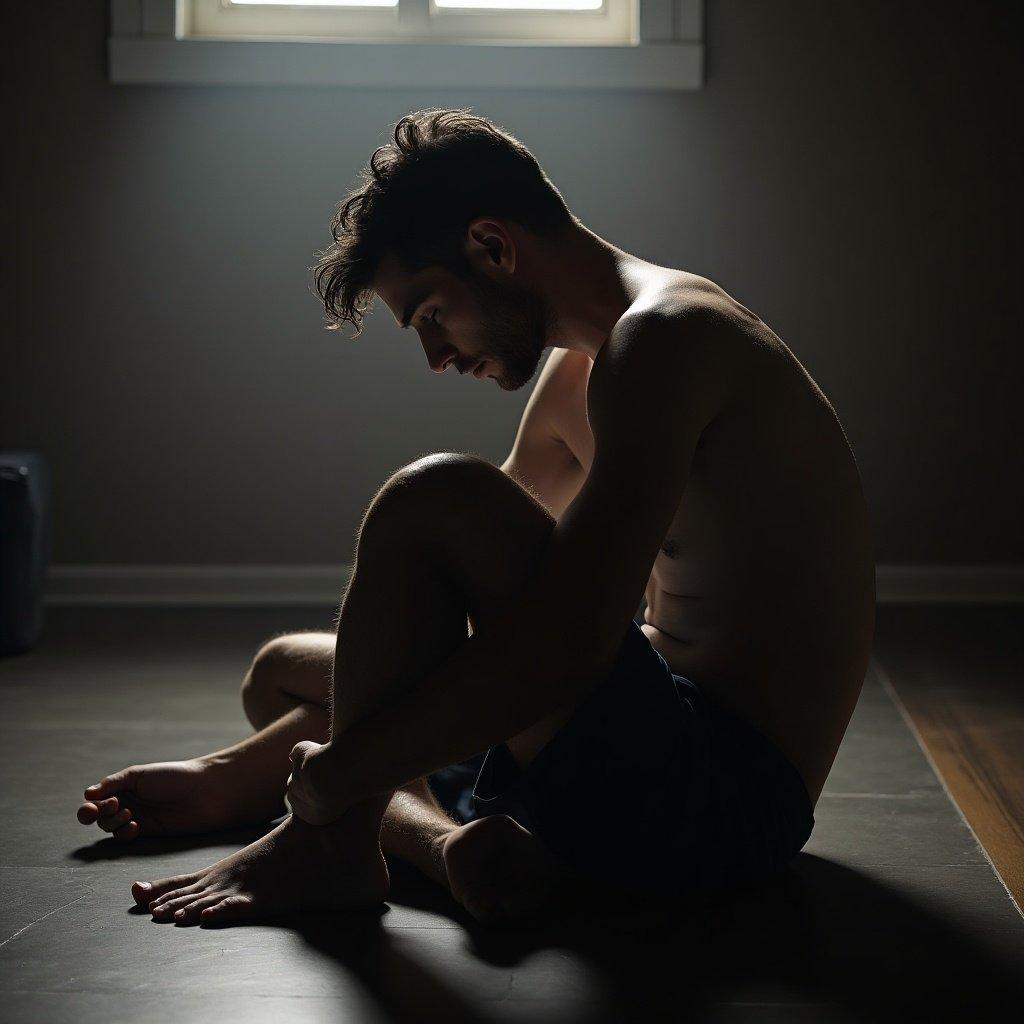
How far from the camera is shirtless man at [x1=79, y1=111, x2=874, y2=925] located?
1.20 metres

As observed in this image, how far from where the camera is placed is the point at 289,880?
138cm

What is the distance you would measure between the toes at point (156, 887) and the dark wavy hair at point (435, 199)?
0.68m

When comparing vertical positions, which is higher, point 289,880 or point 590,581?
point 590,581

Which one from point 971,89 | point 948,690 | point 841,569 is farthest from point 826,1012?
point 971,89

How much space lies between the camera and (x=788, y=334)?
378 centimetres

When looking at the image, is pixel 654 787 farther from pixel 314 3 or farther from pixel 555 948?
pixel 314 3

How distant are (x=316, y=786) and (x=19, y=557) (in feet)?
6.52

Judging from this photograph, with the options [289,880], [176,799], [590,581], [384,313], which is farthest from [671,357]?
[384,313]

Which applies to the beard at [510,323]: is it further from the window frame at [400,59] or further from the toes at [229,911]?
the window frame at [400,59]

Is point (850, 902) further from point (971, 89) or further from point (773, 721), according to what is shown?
point (971, 89)

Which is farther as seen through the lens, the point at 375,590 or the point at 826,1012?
the point at 375,590

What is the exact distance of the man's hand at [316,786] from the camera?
1281 millimetres

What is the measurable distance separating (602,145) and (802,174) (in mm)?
586

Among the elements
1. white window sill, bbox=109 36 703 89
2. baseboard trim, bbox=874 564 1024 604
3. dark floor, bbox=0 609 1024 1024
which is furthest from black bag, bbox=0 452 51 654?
baseboard trim, bbox=874 564 1024 604
